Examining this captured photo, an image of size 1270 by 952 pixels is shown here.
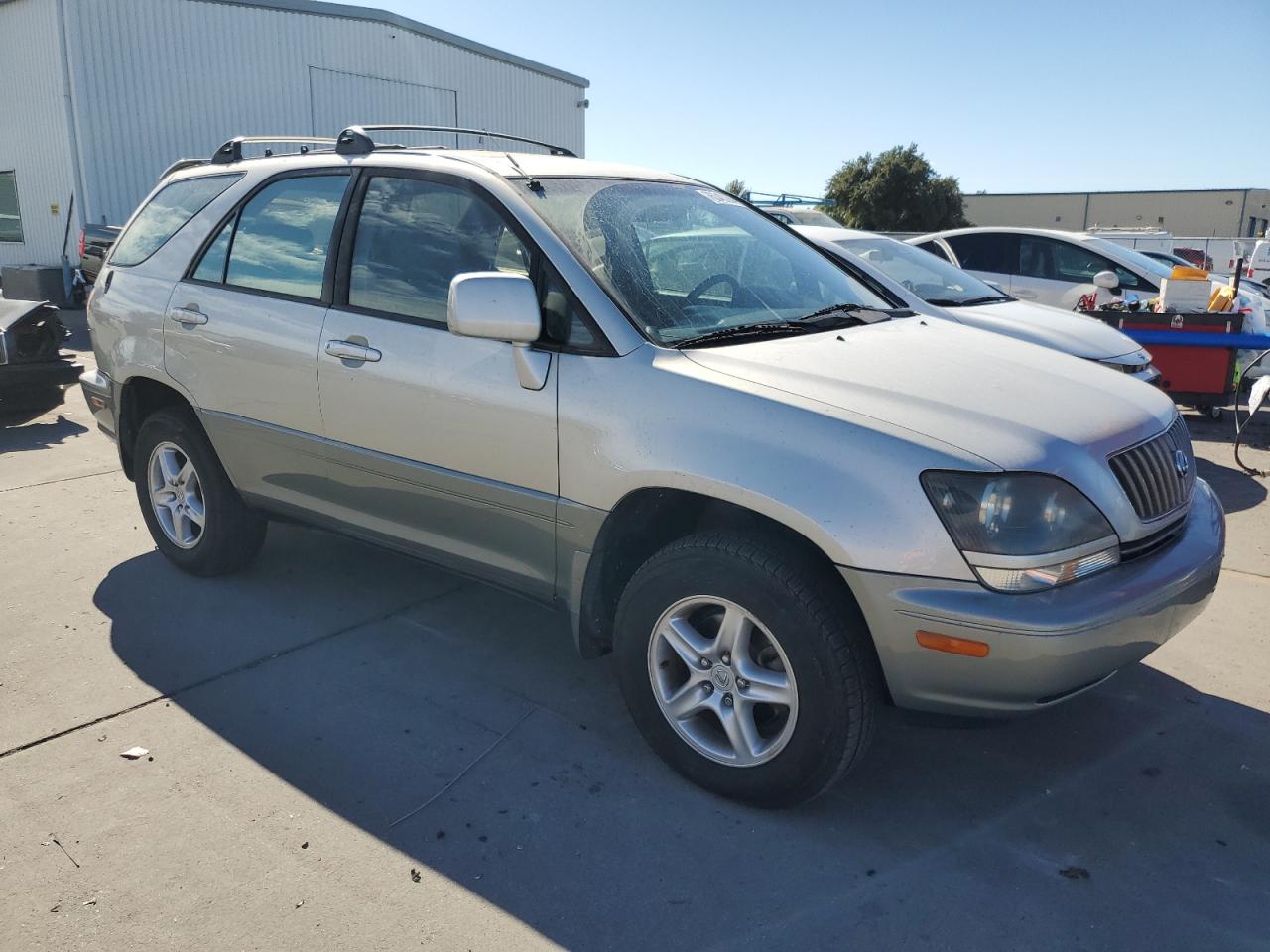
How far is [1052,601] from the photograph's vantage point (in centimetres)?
245

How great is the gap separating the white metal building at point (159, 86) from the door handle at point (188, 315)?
15.2 meters

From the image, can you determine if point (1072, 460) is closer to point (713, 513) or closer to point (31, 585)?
point (713, 513)

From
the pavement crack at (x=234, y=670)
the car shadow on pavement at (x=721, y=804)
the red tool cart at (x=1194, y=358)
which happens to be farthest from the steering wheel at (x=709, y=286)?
the red tool cart at (x=1194, y=358)

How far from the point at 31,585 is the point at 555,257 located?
3.16 meters

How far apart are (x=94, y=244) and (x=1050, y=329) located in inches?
562

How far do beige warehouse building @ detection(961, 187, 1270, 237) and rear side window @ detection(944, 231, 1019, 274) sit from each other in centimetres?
5180

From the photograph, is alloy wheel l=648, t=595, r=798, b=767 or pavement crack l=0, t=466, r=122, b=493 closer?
alloy wheel l=648, t=595, r=798, b=767

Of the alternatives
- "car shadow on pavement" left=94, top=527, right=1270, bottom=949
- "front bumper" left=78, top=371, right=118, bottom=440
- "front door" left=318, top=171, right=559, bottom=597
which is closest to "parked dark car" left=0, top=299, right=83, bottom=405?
"front bumper" left=78, top=371, right=118, bottom=440

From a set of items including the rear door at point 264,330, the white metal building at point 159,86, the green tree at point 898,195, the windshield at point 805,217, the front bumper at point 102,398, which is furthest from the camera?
the green tree at point 898,195

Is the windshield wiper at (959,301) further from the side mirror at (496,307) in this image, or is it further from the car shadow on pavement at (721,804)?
the side mirror at (496,307)

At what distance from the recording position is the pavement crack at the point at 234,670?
3.25 meters

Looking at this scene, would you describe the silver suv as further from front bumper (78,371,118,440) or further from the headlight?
front bumper (78,371,118,440)

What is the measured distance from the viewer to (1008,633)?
241 centimetres

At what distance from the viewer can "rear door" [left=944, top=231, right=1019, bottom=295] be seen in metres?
10.0
